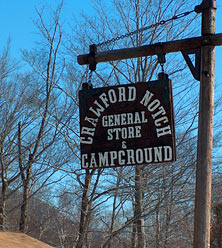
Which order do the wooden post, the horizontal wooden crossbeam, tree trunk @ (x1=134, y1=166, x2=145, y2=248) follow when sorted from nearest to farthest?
the wooden post
the horizontal wooden crossbeam
tree trunk @ (x1=134, y1=166, x2=145, y2=248)

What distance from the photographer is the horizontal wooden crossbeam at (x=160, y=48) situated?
4621mm

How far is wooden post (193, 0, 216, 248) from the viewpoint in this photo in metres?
4.15

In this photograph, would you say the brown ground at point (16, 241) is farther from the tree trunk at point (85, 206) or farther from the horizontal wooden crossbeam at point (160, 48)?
the tree trunk at point (85, 206)

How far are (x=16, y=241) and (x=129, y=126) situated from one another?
Result: 5.51 ft

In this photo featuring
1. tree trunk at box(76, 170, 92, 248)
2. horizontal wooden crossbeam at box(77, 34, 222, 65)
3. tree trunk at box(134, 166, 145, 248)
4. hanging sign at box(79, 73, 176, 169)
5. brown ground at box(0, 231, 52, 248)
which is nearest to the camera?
brown ground at box(0, 231, 52, 248)

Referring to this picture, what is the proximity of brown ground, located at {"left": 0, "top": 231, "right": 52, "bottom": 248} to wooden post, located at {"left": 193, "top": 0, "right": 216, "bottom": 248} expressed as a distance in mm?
1619

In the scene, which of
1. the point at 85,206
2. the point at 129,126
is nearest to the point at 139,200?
the point at 85,206

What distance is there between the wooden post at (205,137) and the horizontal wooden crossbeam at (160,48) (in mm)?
75

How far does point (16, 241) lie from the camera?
143 inches

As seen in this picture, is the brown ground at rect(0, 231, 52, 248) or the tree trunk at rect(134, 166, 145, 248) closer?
the brown ground at rect(0, 231, 52, 248)

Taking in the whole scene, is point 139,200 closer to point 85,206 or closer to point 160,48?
point 85,206

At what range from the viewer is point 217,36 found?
4613 millimetres

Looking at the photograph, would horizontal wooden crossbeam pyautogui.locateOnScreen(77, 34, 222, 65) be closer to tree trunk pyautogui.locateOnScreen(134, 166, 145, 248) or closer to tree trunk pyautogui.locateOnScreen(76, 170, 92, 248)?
tree trunk pyautogui.locateOnScreen(134, 166, 145, 248)

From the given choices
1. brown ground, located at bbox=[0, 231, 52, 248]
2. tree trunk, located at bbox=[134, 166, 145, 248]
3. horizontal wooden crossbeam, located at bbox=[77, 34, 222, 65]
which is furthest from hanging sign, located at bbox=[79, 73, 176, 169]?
tree trunk, located at bbox=[134, 166, 145, 248]
